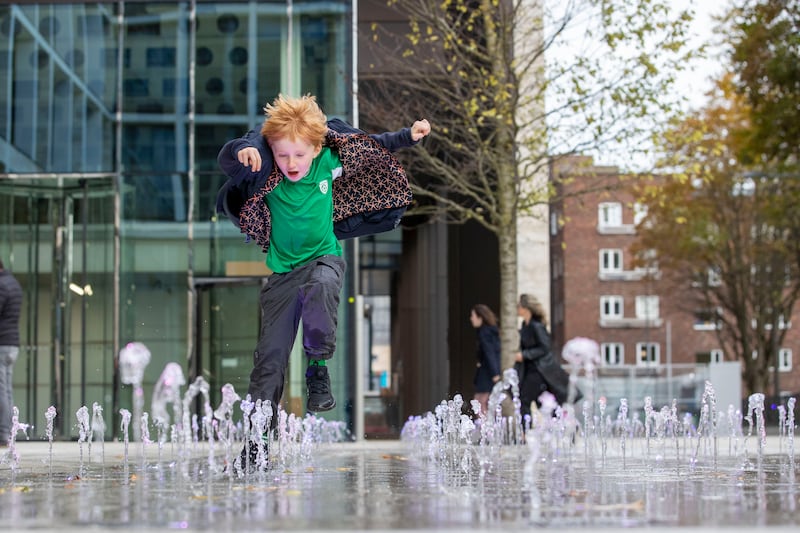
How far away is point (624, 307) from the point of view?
8350 cm

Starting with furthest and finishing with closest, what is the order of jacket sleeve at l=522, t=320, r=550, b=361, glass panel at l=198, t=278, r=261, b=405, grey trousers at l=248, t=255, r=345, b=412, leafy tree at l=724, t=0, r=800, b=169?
1. leafy tree at l=724, t=0, r=800, b=169
2. glass panel at l=198, t=278, r=261, b=405
3. jacket sleeve at l=522, t=320, r=550, b=361
4. grey trousers at l=248, t=255, r=345, b=412

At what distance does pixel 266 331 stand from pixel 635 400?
2314 centimetres

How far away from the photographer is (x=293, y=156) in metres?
7.18

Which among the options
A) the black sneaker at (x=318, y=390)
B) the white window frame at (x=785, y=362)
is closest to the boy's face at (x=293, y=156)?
the black sneaker at (x=318, y=390)

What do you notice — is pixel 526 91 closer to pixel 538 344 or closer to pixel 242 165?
pixel 538 344

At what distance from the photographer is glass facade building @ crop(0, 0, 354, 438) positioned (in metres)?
18.6

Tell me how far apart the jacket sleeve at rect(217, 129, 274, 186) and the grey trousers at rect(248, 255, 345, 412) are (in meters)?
0.54

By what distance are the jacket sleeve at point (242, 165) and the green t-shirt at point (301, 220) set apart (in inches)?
5.0

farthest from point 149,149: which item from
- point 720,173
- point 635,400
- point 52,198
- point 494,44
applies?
point 720,173

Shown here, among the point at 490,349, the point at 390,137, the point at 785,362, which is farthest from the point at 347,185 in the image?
the point at 785,362

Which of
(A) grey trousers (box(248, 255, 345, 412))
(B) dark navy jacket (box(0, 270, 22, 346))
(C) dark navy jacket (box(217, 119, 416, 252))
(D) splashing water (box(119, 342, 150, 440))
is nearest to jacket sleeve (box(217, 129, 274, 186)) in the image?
(C) dark navy jacket (box(217, 119, 416, 252))

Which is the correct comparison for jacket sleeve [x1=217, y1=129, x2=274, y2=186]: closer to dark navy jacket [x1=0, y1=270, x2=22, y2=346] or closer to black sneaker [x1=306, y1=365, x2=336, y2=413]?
black sneaker [x1=306, y1=365, x2=336, y2=413]

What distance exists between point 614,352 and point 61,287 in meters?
65.7

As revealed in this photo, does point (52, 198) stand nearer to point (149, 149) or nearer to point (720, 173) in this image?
point (149, 149)
